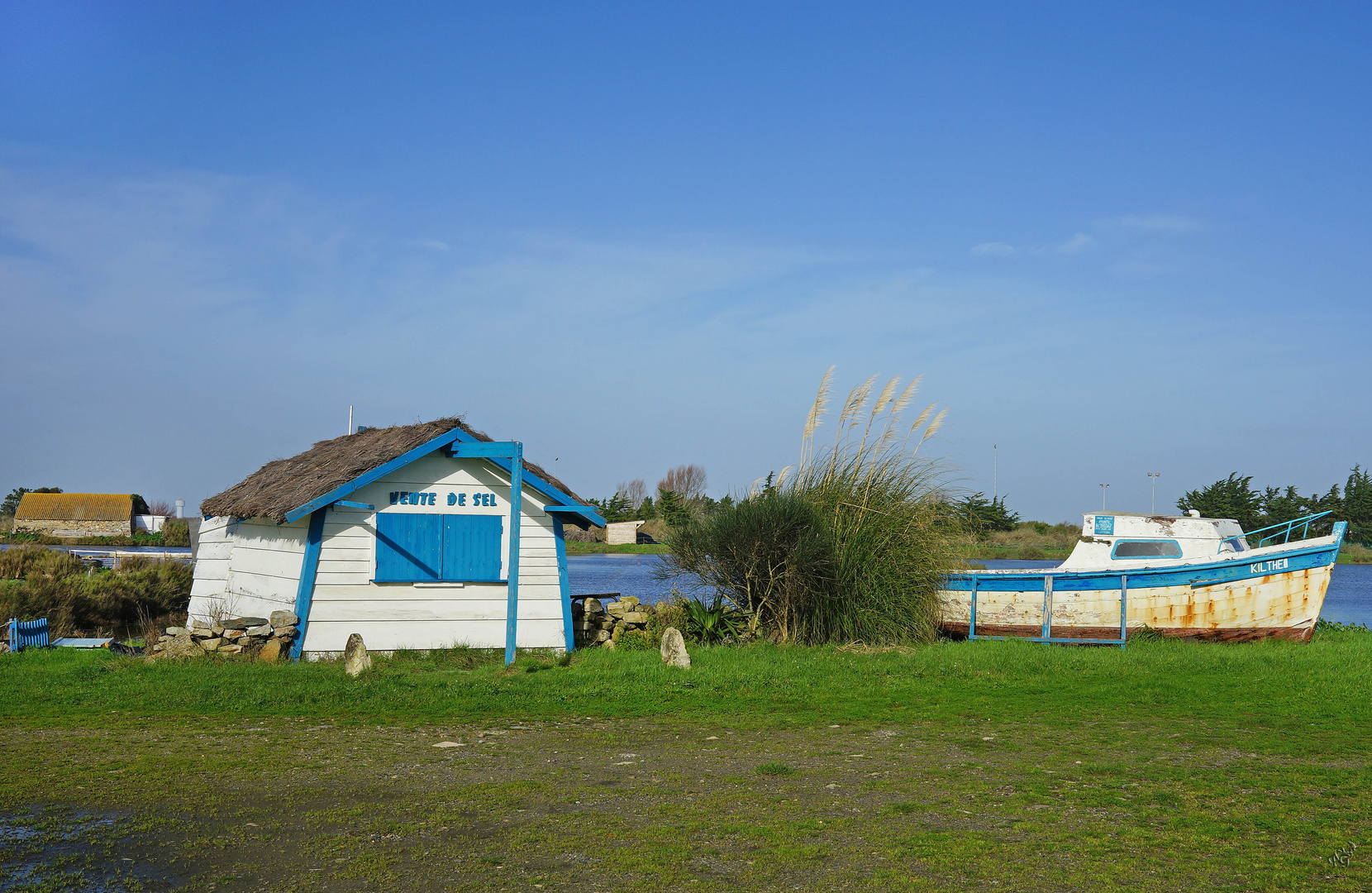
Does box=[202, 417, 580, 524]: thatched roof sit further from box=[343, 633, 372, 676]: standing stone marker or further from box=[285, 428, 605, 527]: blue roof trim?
box=[343, 633, 372, 676]: standing stone marker

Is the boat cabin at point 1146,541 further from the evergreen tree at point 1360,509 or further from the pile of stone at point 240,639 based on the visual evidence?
the evergreen tree at point 1360,509

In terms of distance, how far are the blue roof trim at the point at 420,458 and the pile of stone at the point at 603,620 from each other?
1545mm

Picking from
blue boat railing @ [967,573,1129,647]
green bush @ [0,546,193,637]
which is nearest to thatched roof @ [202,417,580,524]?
green bush @ [0,546,193,637]

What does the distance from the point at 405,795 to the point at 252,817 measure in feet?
3.12

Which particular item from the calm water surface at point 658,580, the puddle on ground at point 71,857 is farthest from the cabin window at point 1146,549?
the puddle on ground at point 71,857

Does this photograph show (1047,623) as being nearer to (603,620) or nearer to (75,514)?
(603,620)

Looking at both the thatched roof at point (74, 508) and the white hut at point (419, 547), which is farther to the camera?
the thatched roof at point (74, 508)

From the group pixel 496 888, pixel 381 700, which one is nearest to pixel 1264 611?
pixel 381 700

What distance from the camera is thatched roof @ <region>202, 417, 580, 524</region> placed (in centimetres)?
1314

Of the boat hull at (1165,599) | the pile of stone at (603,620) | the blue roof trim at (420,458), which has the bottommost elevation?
the pile of stone at (603,620)

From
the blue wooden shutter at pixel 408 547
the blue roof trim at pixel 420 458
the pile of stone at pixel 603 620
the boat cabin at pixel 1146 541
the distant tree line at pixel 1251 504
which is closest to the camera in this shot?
the blue roof trim at pixel 420 458

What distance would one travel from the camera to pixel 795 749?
27.2 ft

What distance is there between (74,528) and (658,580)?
2290 inches

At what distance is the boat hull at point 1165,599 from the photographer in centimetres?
1531
